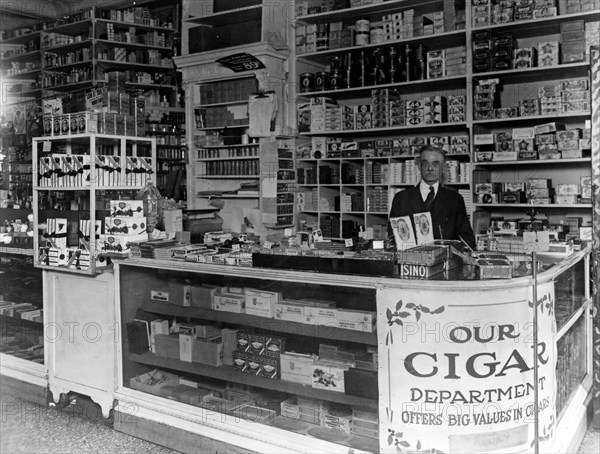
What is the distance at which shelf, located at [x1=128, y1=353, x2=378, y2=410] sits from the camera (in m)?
2.88

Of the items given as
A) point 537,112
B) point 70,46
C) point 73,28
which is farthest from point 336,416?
point 73,28

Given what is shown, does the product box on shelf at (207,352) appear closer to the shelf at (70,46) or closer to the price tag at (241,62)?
the price tag at (241,62)

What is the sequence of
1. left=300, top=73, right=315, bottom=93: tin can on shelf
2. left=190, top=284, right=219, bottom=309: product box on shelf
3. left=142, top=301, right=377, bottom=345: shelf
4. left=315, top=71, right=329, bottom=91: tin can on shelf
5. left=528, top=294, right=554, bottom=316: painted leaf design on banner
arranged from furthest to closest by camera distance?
left=300, top=73, right=315, bottom=93: tin can on shelf, left=315, top=71, right=329, bottom=91: tin can on shelf, left=190, top=284, right=219, bottom=309: product box on shelf, left=142, top=301, right=377, bottom=345: shelf, left=528, top=294, right=554, bottom=316: painted leaf design on banner

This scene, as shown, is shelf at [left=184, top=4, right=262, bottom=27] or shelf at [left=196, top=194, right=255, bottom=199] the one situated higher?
shelf at [left=184, top=4, right=262, bottom=27]

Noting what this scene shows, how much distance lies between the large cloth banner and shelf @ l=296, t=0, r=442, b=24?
417 cm

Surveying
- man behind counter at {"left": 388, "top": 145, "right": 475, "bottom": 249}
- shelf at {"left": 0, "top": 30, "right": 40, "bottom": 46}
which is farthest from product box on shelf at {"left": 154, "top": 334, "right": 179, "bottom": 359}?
shelf at {"left": 0, "top": 30, "right": 40, "bottom": 46}

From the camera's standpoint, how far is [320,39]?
21.4ft

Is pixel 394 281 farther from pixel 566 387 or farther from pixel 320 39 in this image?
pixel 320 39

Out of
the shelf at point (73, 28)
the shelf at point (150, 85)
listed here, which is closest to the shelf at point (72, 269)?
the shelf at point (150, 85)

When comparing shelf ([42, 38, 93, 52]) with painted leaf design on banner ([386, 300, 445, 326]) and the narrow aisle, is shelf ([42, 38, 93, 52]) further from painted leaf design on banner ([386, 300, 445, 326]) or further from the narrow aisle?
painted leaf design on banner ([386, 300, 445, 326])

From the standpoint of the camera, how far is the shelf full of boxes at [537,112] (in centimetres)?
504

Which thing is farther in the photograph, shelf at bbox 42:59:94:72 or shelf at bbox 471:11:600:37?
shelf at bbox 42:59:94:72

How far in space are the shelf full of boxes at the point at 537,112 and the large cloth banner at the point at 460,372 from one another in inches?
114

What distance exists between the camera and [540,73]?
5.39 meters
